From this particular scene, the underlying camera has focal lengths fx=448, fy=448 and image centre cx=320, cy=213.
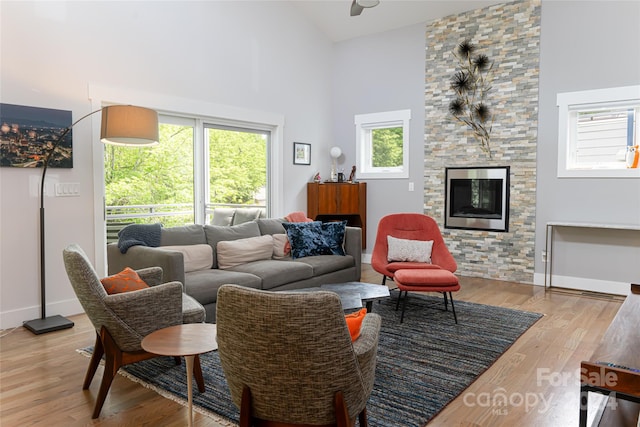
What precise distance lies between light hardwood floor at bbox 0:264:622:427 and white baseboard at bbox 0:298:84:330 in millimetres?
123

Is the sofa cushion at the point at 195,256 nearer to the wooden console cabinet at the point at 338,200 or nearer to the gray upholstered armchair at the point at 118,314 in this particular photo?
the gray upholstered armchair at the point at 118,314

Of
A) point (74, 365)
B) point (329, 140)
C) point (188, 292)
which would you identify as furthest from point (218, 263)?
point (329, 140)

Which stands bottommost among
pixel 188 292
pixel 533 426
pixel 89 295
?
pixel 533 426

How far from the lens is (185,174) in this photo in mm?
5234

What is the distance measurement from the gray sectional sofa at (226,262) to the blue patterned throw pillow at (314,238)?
0.08 meters

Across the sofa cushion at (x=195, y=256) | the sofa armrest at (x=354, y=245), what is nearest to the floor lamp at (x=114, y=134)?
the sofa cushion at (x=195, y=256)

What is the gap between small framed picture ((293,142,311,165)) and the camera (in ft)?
21.6

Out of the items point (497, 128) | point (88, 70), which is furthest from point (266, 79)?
point (497, 128)

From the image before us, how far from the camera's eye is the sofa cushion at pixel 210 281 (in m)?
3.50

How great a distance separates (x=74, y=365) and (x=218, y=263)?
5.02ft

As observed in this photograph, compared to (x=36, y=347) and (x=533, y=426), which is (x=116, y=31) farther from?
(x=533, y=426)

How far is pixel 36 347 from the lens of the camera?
10.9ft

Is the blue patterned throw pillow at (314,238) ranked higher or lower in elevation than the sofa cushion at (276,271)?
higher

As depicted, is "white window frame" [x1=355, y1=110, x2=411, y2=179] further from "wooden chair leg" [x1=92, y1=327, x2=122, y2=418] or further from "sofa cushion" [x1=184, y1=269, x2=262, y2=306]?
"wooden chair leg" [x1=92, y1=327, x2=122, y2=418]
